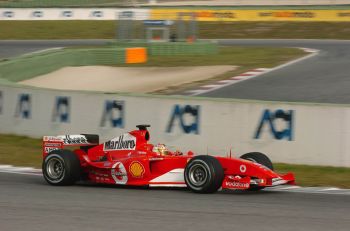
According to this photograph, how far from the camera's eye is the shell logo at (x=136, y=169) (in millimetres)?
11117

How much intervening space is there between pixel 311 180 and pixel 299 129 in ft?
4.00

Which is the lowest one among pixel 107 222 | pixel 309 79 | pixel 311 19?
pixel 107 222

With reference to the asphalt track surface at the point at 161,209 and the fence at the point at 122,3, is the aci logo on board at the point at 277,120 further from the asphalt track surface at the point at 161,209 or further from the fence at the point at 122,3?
the fence at the point at 122,3

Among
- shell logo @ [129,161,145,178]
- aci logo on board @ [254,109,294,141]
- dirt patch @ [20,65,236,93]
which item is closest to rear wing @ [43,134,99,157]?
shell logo @ [129,161,145,178]

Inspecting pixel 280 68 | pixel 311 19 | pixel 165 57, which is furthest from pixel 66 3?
pixel 280 68

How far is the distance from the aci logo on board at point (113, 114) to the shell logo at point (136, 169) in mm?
4234

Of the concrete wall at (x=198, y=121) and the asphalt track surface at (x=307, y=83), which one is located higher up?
the asphalt track surface at (x=307, y=83)

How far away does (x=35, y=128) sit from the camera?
16.7 metres

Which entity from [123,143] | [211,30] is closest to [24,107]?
[123,143]

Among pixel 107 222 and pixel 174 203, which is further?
pixel 174 203

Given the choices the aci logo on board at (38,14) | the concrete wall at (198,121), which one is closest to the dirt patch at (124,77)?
the concrete wall at (198,121)

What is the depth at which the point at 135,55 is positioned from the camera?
30.1 m

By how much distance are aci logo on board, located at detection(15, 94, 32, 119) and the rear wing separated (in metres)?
4.80

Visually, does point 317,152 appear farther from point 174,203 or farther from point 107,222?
point 107,222
